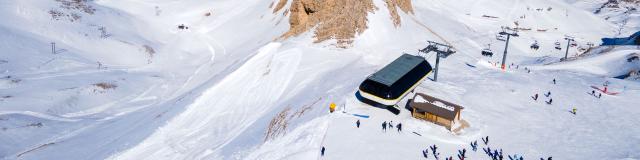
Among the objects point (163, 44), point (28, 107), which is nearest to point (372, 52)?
point (28, 107)

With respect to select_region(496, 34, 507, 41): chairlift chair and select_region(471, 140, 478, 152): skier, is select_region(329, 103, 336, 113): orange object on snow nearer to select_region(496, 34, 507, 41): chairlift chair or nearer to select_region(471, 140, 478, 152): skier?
select_region(471, 140, 478, 152): skier

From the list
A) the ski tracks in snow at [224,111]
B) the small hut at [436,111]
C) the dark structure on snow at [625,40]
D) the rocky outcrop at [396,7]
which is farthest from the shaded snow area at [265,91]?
the dark structure on snow at [625,40]

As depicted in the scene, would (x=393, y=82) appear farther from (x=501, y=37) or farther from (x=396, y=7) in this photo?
(x=501, y=37)

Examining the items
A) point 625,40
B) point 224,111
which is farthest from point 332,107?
point 625,40

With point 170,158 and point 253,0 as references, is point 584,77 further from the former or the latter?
point 253,0

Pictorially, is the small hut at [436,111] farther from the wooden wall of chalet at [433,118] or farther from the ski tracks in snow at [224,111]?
the ski tracks in snow at [224,111]
